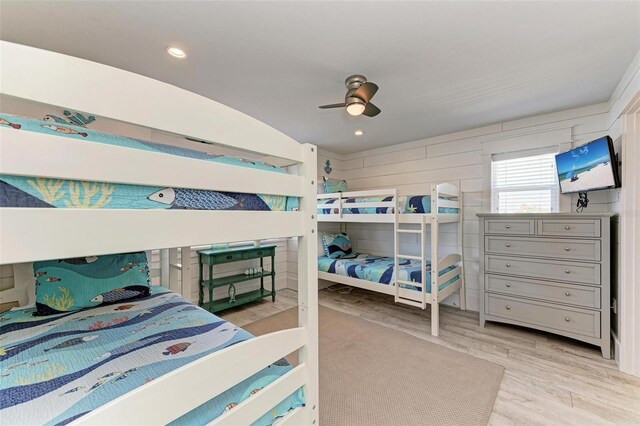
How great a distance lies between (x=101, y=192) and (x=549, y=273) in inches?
133

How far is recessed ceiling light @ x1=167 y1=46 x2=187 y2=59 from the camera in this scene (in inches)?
68.0

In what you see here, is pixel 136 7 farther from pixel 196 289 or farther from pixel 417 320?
pixel 417 320

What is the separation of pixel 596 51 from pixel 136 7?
2860 millimetres

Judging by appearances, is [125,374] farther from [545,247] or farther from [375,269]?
[545,247]

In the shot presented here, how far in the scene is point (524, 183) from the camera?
3090 mm

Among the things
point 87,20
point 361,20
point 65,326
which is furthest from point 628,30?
point 65,326

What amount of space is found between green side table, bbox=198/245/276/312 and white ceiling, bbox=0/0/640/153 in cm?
172

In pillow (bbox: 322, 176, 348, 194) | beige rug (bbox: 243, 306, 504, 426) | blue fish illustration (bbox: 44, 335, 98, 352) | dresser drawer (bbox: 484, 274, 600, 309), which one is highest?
pillow (bbox: 322, 176, 348, 194)

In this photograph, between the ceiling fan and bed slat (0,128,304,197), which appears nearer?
bed slat (0,128,304,197)

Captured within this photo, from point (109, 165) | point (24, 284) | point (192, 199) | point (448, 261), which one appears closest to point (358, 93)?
point (192, 199)

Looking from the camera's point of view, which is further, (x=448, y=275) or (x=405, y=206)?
(x=405, y=206)

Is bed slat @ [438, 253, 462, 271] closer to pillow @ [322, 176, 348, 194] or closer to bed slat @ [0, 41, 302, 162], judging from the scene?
pillow @ [322, 176, 348, 194]

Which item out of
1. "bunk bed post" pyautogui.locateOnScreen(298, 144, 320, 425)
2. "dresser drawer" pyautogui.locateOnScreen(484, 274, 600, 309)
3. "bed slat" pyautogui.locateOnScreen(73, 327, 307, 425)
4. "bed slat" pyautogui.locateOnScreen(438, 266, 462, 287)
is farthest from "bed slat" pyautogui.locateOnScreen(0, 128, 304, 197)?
"dresser drawer" pyautogui.locateOnScreen(484, 274, 600, 309)

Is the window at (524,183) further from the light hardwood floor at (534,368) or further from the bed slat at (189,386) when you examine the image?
the bed slat at (189,386)
